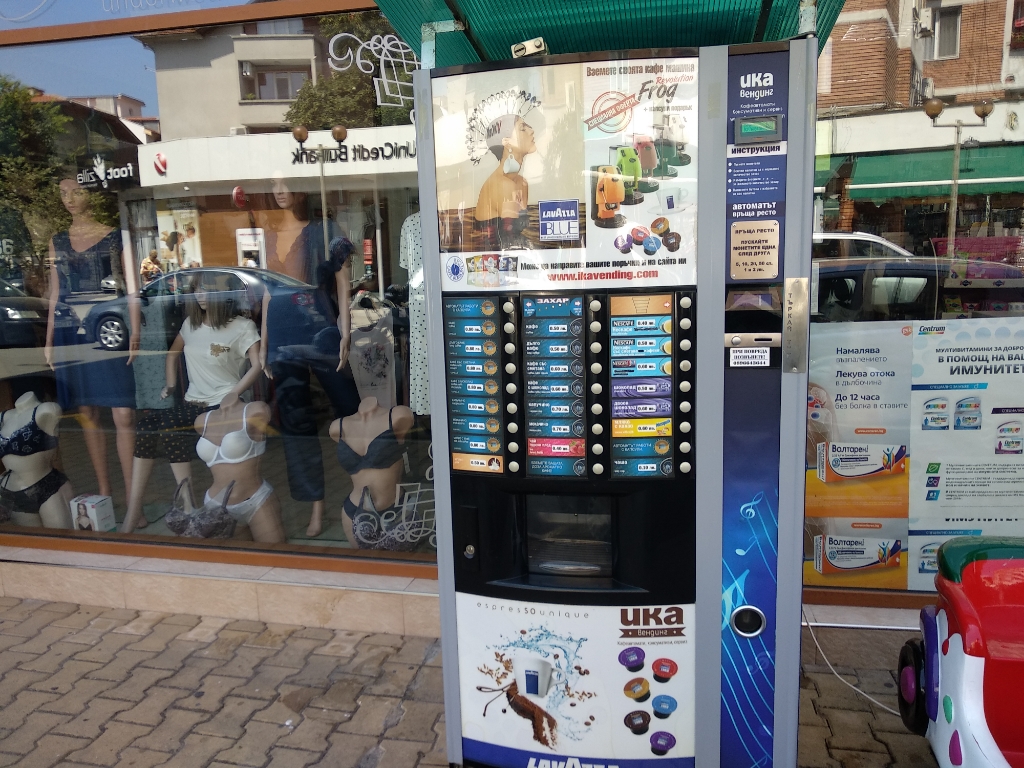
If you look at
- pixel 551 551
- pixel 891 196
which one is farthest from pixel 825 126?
pixel 551 551

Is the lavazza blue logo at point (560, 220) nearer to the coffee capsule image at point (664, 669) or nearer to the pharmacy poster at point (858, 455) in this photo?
the coffee capsule image at point (664, 669)

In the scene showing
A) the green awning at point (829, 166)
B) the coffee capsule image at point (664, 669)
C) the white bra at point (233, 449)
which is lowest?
the coffee capsule image at point (664, 669)

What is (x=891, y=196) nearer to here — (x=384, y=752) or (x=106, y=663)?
(x=384, y=752)

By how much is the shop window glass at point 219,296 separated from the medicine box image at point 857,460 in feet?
Result: 6.60

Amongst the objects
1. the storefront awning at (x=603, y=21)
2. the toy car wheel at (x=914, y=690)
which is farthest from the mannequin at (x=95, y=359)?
the toy car wheel at (x=914, y=690)

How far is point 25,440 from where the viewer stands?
4.43 meters

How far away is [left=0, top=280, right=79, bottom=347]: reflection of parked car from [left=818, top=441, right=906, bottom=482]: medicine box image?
4.51 m

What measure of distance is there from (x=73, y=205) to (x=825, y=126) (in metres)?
4.32

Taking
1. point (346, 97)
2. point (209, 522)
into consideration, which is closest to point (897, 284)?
point (346, 97)

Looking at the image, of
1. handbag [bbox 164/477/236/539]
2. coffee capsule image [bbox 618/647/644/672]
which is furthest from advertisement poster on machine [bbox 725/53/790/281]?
handbag [bbox 164/477/236/539]

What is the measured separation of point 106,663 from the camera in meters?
3.30

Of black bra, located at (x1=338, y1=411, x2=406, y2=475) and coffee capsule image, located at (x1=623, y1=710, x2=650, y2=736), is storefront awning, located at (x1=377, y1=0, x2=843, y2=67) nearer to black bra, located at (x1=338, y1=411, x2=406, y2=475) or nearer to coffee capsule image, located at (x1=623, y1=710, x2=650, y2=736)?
coffee capsule image, located at (x1=623, y1=710, x2=650, y2=736)

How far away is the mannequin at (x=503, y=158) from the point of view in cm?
193

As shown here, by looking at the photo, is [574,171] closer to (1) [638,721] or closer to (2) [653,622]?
(2) [653,622]
